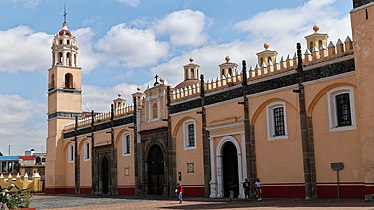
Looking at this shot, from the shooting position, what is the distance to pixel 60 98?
40406 millimetres

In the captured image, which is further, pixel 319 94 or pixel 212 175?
pixel 212 175

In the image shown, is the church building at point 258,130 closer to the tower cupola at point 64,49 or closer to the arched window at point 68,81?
the arched window at point 68,81

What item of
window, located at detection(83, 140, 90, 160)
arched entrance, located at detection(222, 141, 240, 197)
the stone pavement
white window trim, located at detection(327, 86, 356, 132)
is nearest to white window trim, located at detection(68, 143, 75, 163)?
window, located at detection(83, 140, 90, 160)

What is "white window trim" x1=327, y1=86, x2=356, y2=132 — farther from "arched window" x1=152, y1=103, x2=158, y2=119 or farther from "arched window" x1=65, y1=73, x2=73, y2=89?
"arched window" x1=65, y1=73, x2=73, y2=89

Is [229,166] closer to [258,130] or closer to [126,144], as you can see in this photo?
[258,130]

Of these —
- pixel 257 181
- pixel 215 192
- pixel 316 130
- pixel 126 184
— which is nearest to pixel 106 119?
pixel 126 184

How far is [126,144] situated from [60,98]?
10.2 m

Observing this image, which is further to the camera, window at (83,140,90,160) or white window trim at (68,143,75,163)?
white window trim at (68,143,75,163)

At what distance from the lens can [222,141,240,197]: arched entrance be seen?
23869 millimetres

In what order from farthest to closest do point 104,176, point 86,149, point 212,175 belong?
point 86,149, point 104,176, point 212,175

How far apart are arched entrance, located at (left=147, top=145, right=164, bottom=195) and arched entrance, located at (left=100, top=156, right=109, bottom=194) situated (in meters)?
6.12

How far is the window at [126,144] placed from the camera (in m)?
32.6

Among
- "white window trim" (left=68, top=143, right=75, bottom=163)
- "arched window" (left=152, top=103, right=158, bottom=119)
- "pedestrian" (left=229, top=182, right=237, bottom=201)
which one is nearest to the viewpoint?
"pedestrian" (left=229, top=182, right=237, bottom=201)

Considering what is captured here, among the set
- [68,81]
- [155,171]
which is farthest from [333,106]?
[68,81]
